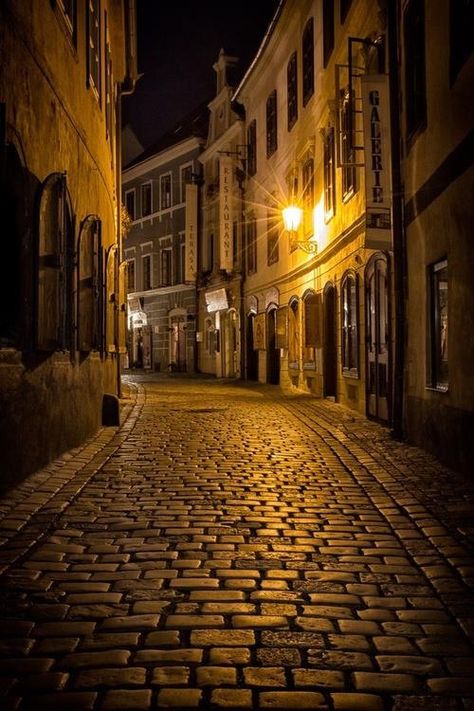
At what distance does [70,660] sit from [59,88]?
710cm

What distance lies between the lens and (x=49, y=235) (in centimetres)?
763

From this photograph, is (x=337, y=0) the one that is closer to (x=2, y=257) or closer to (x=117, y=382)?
(x=117, y=382)

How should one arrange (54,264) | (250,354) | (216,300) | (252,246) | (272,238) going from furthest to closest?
1. (216,300)
2. (250,354)
3. (252,246)
4. (272,238)
5. (54,264)

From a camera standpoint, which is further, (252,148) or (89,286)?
(252,148)

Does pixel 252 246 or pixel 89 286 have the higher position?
pixel 252 246

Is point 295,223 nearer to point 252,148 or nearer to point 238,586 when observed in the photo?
point 252,148

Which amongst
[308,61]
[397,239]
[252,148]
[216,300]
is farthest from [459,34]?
[216,300]

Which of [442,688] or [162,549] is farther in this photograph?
[162,549]

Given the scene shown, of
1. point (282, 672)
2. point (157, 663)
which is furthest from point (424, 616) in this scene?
point (157, 663)

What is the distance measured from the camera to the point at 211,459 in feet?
28.0

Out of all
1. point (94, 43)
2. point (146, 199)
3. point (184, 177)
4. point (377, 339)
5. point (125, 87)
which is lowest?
point (377, 339)

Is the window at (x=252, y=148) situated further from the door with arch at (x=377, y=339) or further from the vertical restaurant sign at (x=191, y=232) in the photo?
the door with arch at (x=377, y=339)

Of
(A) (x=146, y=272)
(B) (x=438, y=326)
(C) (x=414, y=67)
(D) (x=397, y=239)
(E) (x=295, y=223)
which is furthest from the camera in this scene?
(A) (x=146, y=272)

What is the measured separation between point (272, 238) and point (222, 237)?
15.2ft
